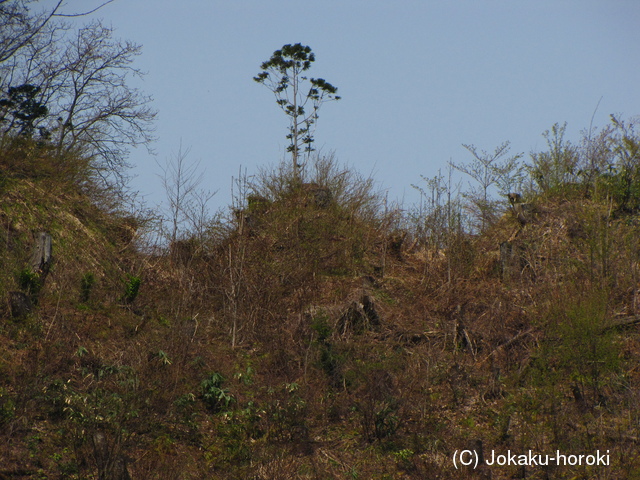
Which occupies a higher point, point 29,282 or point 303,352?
point 29,282

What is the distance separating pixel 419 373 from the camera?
11750 mm

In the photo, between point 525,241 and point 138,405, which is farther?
point 525,241

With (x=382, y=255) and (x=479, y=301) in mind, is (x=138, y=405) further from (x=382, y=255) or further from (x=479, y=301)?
(x=382, y=255)

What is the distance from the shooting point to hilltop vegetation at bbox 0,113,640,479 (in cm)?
977

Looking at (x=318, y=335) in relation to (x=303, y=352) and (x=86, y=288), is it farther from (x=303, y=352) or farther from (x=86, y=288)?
(x=86, y=288)

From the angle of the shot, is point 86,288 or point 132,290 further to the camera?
point 132,290

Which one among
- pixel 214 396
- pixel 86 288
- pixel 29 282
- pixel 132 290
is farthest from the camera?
pixel 132 290

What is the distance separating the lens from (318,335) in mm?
12414

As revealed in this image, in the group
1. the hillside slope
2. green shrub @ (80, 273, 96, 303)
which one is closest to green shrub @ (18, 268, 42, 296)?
the hillside slope

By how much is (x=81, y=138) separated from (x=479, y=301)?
527 inches

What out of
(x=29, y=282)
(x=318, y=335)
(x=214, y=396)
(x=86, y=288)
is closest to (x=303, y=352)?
(x=318, y=335)

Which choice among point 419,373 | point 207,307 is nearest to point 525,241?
point 419,373

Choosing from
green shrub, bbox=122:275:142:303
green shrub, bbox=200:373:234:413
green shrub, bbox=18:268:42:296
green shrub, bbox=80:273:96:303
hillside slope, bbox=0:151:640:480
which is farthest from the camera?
green shrub, bbox=122:275:142:303

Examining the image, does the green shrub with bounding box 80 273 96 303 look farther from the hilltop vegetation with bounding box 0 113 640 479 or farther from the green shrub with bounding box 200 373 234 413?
the green shrub with bounding box 200 373 234 413
